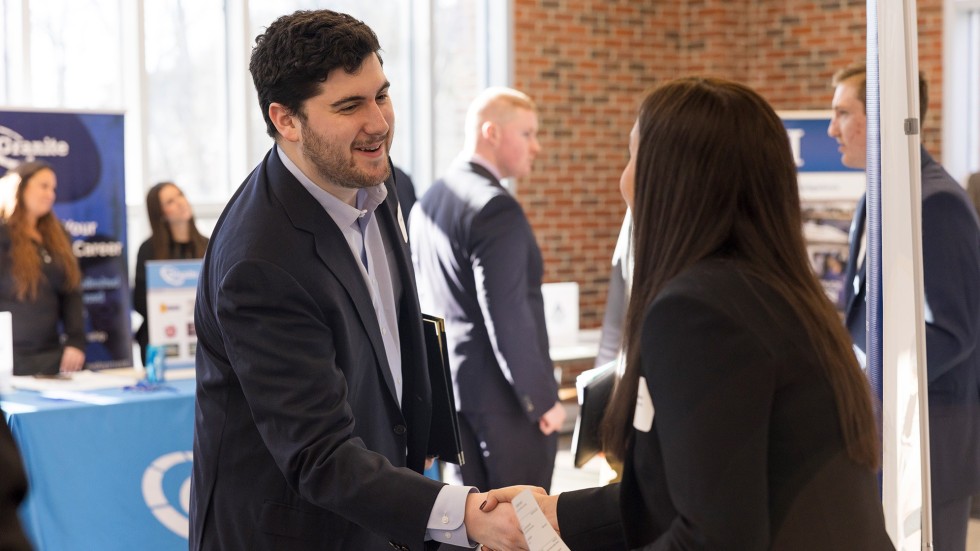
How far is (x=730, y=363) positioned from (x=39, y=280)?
390cm

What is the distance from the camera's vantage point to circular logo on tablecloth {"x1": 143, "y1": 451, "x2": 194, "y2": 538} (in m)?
3.68

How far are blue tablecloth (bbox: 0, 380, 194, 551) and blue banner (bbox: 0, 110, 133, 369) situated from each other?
0.98m

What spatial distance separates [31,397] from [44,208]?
116 centimetres

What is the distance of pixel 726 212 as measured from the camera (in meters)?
1.34

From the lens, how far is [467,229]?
3992 mm

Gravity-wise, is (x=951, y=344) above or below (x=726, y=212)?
below

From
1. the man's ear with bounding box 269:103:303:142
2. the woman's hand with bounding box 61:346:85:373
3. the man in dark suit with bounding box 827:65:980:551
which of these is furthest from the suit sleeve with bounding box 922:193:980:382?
the woman's hand with bounding box 61:346:85:373

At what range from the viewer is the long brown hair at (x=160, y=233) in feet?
17.8

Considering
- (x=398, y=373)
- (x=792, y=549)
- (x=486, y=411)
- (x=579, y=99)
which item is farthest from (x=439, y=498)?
(x=579, y=99)

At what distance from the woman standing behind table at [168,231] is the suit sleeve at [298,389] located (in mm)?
3865

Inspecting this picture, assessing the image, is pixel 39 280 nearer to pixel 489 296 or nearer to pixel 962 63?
pixel 489 296

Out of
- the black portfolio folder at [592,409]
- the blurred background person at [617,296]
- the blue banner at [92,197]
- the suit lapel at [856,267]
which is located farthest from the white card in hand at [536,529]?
the blue banner at [92,197]

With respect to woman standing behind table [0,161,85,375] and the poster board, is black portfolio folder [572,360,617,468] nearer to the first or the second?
woman standing behind table [0,161,85,375]

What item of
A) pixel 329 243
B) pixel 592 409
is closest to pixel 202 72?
pixel 592 409
